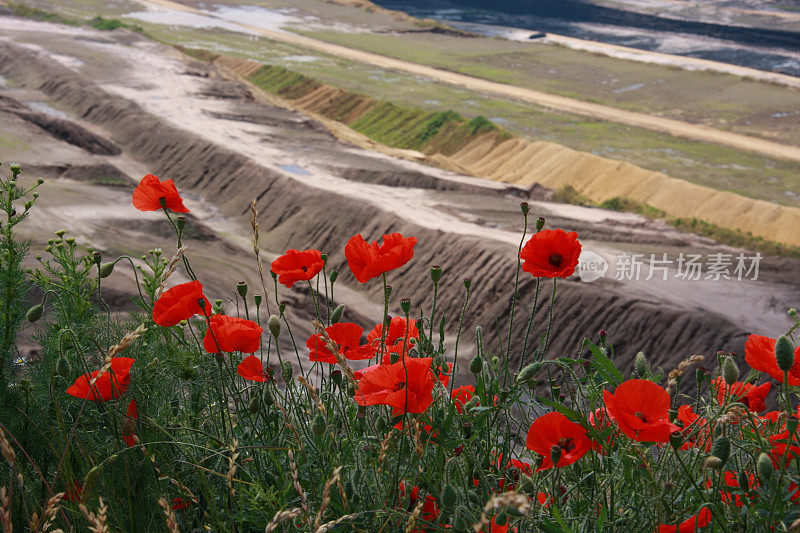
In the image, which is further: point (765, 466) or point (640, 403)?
point (640, 403)

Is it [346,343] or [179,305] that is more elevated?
[179,305]

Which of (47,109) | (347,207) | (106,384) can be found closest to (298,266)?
(106,384)

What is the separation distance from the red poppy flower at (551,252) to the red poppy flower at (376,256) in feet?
1.18

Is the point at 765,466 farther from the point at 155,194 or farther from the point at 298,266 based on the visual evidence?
the point at 155,194

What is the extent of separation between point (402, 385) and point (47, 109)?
23.2 meters

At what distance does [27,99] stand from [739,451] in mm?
24551

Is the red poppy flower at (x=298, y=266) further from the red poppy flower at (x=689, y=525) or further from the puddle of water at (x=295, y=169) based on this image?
the puddle of water at (x=295, y=169)

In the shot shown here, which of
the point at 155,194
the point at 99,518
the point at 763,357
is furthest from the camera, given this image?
the point at 155,194

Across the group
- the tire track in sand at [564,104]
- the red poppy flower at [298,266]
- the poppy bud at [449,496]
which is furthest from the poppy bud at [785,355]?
the tire track in sand at [564,104]

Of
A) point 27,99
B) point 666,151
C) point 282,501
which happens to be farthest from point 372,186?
point 282,501

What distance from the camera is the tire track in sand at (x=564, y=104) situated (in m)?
19.5

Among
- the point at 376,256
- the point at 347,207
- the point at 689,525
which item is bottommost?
the point at 347,207

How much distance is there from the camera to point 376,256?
2023 millimetres

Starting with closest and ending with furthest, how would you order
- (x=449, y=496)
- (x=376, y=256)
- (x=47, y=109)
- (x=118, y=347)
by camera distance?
1. (x=118, y=347)
2. (x=449, y=496)
3. (x=376, y=256)
4. (x=47, y=109)
